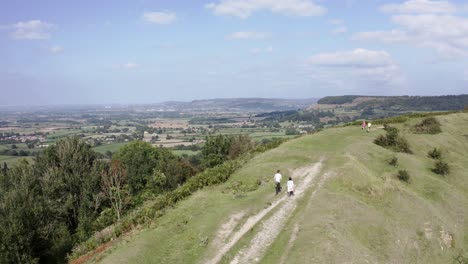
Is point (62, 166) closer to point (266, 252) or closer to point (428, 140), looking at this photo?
point (266, 252)

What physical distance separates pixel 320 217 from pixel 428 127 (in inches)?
1736

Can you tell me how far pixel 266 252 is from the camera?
23.8m

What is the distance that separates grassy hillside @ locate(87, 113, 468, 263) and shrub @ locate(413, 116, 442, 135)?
15.2 meters

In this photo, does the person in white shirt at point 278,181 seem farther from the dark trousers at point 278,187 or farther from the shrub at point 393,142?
the shrub at point 393,142

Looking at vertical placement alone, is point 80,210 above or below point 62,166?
below

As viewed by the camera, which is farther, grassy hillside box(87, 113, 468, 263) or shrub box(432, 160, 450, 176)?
shrub box(432, 160, 450, 176)

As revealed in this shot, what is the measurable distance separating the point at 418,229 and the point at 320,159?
1370cm

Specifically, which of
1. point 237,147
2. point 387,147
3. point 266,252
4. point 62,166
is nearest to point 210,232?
point 266,252

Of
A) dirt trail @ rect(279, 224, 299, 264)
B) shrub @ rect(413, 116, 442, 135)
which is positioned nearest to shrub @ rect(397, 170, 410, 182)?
dirt trail @ rect(279, 224, 299, 264)

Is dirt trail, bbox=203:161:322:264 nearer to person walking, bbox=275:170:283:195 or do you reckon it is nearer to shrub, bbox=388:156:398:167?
person walking, bbox=275:170:283:195

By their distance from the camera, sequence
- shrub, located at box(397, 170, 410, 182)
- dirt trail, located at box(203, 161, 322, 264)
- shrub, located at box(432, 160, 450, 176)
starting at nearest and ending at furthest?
1. dirt trail, located at box(203, 161, 322, 264)
2. shrub, located at box(397, 170, 410, 182)
3. shrub, located at box(432, 160, 450, 176)

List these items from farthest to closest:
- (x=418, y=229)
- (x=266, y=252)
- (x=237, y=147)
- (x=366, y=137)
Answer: (x=237, y=147) → (x=366, y=137) → (x=418, y=229) → (x=266, y=252)

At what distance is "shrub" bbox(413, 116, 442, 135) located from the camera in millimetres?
61688

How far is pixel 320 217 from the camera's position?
27531 millimetres
